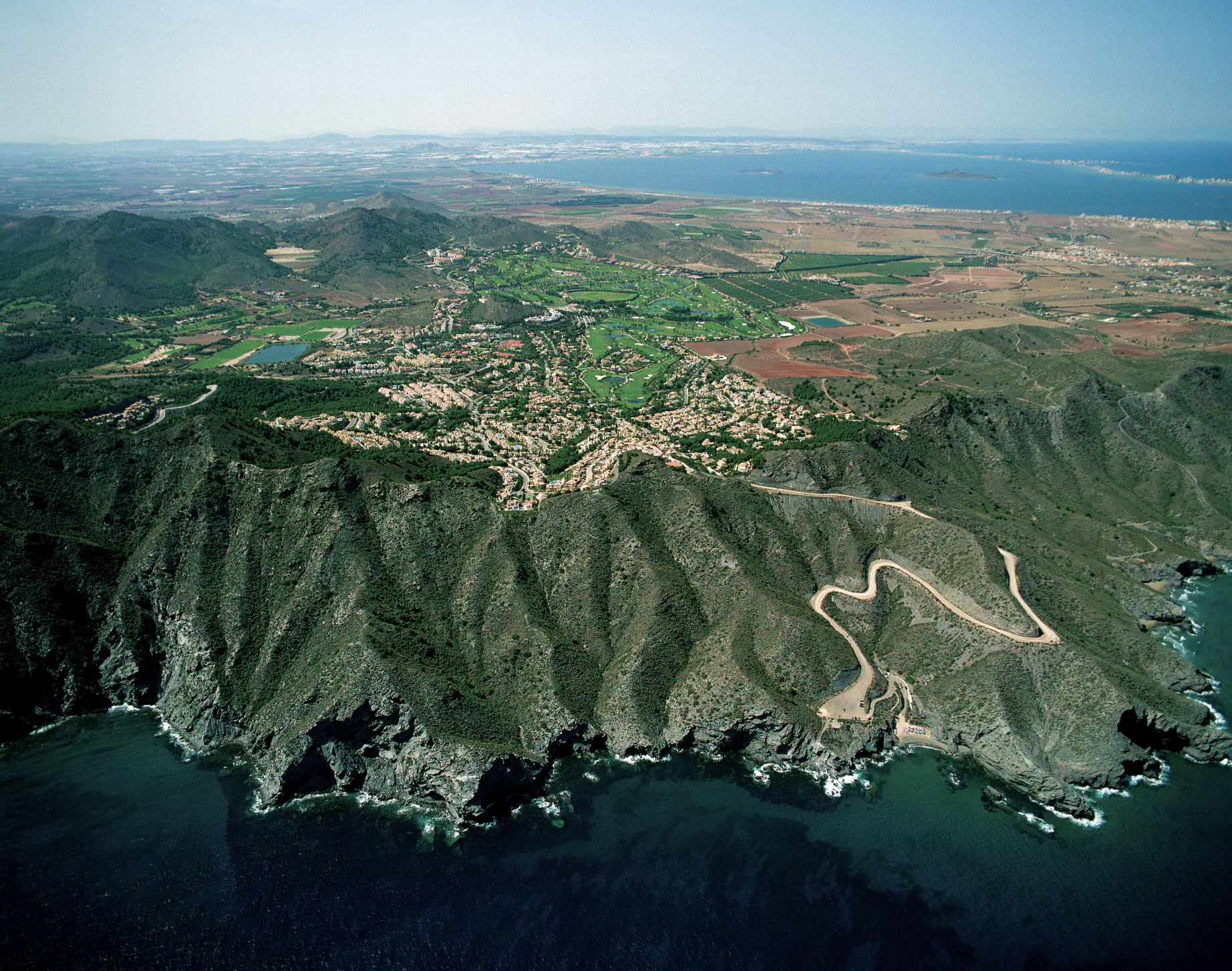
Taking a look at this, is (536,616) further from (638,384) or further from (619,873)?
(638,384)

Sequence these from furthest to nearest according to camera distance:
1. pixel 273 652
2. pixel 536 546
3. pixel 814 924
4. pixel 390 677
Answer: pixel 536 546 < pixel 273 652 < pixel 390 677 < pixel 814 924

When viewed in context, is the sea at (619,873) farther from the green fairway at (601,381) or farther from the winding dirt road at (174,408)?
the green fairway at (601,381)

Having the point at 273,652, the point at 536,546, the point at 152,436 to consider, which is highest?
the point at 152,436

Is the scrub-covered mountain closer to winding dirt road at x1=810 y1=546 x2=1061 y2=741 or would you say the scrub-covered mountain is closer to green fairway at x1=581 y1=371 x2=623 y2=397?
winding dirt road at x1=810 y1=546 x2=1061 y2=741

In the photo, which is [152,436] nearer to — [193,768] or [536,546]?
[193,768]

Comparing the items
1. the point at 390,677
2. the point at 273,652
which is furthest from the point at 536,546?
the point at 273,652
